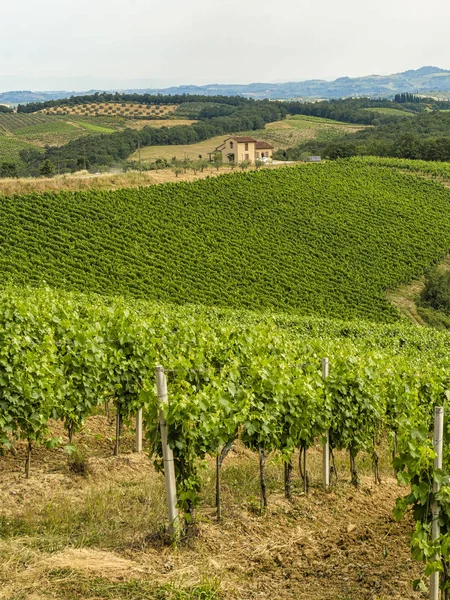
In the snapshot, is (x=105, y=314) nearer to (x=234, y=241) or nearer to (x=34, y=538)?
(x=34, y=538)

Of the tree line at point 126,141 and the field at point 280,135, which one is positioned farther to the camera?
the field at point 280,135

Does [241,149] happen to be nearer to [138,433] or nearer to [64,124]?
[64,124]

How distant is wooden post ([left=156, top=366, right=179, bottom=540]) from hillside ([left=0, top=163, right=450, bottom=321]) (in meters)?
28.6

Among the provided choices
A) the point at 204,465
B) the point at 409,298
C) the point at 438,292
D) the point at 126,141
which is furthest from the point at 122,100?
the point at 204,465

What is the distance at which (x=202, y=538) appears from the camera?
7.87m

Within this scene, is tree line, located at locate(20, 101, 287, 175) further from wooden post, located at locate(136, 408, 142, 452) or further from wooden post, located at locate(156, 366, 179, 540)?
wooden post, located at locate(156, 366, 179, 540)

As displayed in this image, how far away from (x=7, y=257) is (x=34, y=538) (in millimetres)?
31990

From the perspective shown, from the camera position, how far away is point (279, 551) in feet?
25.7

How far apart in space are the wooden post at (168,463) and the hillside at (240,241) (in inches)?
1128

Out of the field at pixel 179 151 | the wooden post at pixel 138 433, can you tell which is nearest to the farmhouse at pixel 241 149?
the field at pixel 179 151

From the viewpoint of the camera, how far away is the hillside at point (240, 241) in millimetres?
39031

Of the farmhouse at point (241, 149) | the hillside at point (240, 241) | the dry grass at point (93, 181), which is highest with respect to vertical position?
the farmhouse at point (241, 149)

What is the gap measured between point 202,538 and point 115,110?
5938 inches

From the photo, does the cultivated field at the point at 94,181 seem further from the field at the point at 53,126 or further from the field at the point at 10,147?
the field at the point at 53,126
